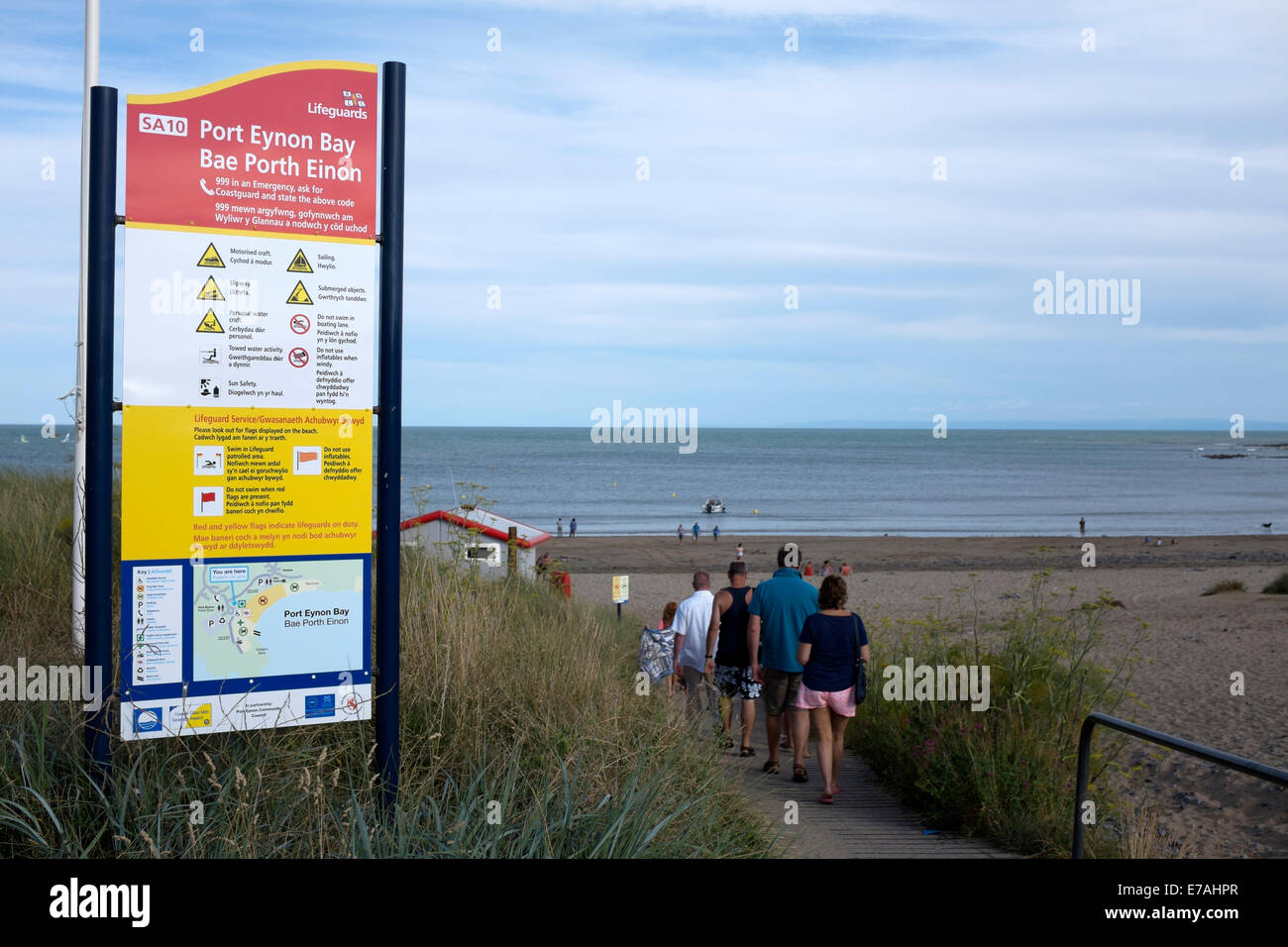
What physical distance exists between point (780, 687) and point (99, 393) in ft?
19.3

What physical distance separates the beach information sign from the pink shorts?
407 centimetres

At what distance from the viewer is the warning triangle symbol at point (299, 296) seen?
175 inches

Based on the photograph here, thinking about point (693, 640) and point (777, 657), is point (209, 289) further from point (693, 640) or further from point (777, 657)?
point (693, 640)

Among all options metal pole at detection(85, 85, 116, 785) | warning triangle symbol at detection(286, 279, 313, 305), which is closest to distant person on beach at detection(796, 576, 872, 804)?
warning triangle symbol at detection(286, 279, 313, 305)

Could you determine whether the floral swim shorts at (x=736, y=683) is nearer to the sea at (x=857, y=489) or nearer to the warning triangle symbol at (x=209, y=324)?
the sea at (x=857, y=489)

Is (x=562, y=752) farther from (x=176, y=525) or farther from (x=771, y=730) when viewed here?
(x=771, y=730)

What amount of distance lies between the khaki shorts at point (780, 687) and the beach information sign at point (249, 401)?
15.1ft

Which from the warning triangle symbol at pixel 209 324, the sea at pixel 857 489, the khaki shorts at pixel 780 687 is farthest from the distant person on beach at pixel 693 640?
the warning triangle symbol at pixel 209 324

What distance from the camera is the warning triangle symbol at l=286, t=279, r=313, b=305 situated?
14.5ft

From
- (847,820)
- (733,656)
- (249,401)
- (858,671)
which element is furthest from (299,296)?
(733,656)

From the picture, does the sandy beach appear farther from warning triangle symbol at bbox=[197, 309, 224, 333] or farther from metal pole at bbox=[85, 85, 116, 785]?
metal pole at bbox=[85, 85, 116, 785]

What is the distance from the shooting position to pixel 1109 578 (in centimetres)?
2980

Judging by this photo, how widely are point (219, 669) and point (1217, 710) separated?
11.9m
